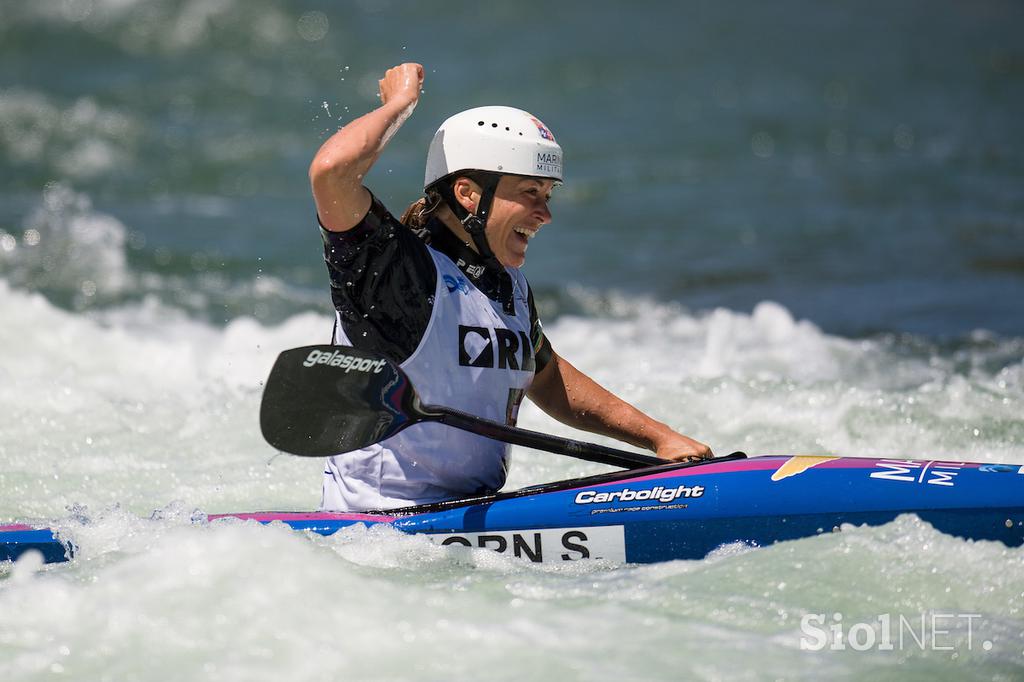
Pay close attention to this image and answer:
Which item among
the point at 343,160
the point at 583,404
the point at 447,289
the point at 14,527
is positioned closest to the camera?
the point at 343,160

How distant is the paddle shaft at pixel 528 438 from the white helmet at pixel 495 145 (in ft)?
2.26

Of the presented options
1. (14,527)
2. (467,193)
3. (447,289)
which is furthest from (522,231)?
(14,527)

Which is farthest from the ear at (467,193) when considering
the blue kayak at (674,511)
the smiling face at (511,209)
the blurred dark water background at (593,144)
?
the blurred dark water background at (593,144)

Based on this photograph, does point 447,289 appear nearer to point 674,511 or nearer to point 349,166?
point 349,166

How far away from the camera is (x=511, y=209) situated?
363 cm

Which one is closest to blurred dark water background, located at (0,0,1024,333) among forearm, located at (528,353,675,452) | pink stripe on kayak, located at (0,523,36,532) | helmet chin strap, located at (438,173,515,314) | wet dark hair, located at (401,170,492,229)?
forearm, located at (528,353,675,452)

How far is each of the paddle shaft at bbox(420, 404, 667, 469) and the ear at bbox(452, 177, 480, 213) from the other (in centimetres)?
58

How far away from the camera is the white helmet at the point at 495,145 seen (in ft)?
11.7

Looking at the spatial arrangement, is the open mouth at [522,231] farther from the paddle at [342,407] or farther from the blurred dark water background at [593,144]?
the blurred dark water background at [593,144]

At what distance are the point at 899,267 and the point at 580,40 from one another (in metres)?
8.93

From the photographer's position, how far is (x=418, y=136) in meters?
14.2

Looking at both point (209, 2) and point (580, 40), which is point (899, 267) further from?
point (209, 2)

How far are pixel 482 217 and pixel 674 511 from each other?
998 millimetres

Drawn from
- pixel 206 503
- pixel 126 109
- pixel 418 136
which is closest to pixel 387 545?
pixel 206 503
